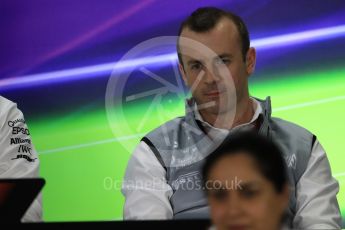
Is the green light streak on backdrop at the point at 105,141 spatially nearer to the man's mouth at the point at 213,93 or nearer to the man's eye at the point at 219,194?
the man's mouth at the point at 213,93

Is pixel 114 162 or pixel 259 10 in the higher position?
pixel 259 10

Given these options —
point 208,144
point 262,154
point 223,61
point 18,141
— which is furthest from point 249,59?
point 262,154

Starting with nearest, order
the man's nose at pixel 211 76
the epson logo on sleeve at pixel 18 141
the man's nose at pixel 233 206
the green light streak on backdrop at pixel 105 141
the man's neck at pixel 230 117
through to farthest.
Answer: the man's nose at pixel 233 206 < the man's nose at pixel 211 76 < the man's neck at pixel 230 117 < the epson logo on sleeve at pixel 18 141 < the green light streak on backdrop at pixel 105 141

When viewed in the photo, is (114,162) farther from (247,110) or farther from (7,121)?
(247,110)

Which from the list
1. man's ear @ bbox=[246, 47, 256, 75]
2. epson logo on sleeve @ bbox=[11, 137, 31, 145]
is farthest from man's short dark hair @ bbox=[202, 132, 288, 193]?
epson logo on sleeve @ bbox=[11, 137, 31, 145]

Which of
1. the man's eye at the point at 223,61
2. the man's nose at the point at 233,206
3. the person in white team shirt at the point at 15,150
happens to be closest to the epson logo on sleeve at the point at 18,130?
the person in white team shirt at the point at 15,150

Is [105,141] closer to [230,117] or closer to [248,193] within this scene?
[230,117]

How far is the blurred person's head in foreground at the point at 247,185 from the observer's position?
5.02 feet

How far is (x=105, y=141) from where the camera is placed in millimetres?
3600

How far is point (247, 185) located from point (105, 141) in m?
2.11

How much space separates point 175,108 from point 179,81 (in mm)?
144

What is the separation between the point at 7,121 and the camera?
9.84 ft

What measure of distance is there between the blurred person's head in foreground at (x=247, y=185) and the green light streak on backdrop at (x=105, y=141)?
1857 mm

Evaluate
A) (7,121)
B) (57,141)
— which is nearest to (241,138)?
(7,121)
